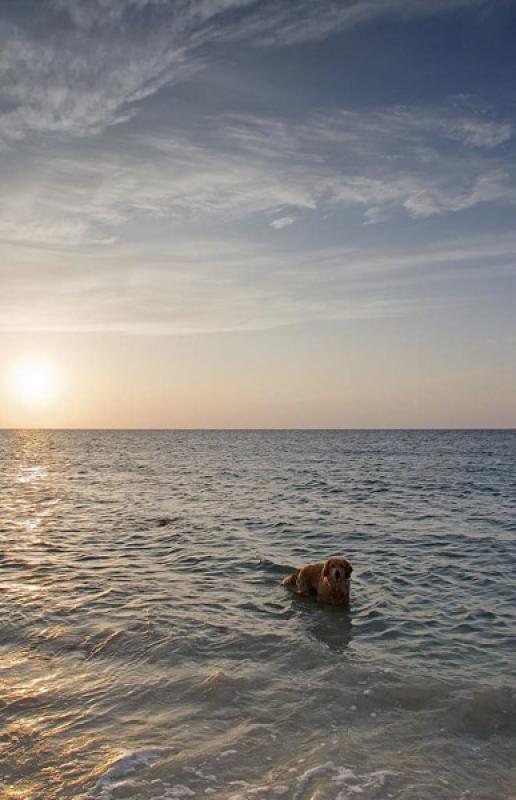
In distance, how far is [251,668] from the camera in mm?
7801

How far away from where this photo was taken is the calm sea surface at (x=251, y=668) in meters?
5.40

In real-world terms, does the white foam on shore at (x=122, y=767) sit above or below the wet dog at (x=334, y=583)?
below

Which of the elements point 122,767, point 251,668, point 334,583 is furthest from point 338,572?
point 122,767

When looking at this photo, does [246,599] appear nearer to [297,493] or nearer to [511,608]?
[511,608]

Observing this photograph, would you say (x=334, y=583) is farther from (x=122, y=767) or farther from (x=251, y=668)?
(x=122, y=767)

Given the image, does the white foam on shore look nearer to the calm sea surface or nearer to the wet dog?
the calm sea surface

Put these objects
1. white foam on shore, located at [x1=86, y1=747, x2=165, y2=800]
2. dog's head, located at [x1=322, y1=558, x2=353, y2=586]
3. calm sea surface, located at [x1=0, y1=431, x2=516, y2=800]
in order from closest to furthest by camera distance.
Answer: white foam on shore, located at [x1=86, y1=747, x2=165, y2=800] < calm sea surface, located at [x1=0, y1=431, x2=516, y2=800] < dog's head, located at [x1=322, y1=558, x2=353, y2=586]

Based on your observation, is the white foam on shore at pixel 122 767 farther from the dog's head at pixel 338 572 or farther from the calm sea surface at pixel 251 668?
the dog's head at pixel 338 572

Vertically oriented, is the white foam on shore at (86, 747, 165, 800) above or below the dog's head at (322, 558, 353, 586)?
below

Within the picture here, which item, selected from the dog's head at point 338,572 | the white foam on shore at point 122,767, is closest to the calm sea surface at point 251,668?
the white foam on shore at point 122,767

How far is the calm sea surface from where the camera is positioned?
5.40 meters

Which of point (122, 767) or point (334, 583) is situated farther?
point (334, 583)

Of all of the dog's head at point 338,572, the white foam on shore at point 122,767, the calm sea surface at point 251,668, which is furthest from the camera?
the dog's head at point 338,572

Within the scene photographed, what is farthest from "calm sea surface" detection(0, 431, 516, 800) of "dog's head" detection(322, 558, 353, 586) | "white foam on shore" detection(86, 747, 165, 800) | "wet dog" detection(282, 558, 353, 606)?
"dog's head" detection(322, 558, 353, 586)
